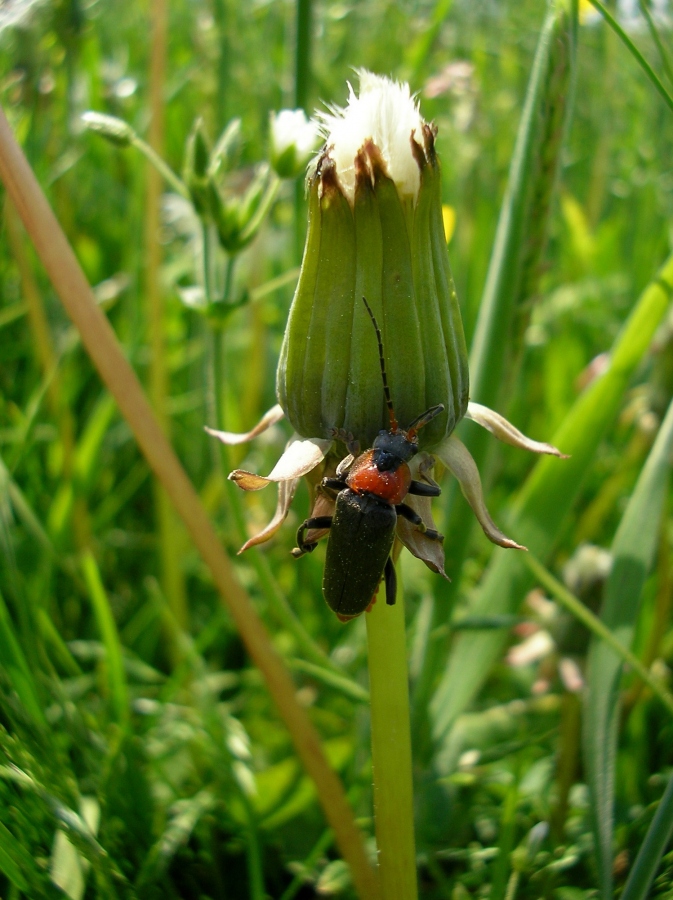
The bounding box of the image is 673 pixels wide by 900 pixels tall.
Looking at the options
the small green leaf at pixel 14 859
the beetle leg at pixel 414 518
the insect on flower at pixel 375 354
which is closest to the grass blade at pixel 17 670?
the small green leaf at pixel 14 859

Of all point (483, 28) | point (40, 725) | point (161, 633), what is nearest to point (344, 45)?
point (483, 28)

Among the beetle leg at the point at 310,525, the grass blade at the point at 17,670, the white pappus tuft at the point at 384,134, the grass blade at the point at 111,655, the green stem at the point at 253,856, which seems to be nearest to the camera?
the white pappus tuft at the point at 384,134

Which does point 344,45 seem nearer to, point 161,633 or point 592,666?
point 161,633

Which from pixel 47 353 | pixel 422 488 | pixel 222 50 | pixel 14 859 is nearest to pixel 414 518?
pixel 422 488

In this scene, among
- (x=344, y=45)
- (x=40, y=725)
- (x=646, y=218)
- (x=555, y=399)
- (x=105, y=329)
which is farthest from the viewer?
(x=646, y=218)

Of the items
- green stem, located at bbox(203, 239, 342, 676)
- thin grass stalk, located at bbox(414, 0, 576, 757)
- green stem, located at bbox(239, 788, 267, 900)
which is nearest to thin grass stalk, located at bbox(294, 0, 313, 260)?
green stem, located at bbox(203, 239, 342, 676)

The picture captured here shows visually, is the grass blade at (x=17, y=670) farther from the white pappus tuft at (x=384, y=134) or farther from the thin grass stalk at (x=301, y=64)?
the thin grass stalk at (x=301, y=64)

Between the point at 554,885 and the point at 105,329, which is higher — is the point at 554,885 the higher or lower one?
the lower one
